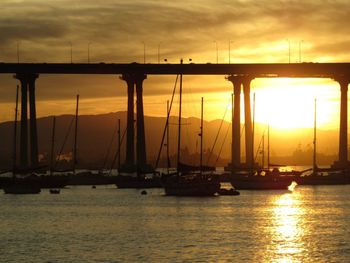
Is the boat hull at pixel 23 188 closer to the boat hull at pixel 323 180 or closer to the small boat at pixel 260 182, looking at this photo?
the small boat at pixel 260 182

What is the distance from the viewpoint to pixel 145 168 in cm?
12412

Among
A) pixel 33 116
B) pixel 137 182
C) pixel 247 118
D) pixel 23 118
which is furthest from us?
pixel 247 118

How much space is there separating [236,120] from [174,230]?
260 ft

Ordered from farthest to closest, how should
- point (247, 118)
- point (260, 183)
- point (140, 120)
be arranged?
point (247, 118)
point (140, 120)
point (260, 183)

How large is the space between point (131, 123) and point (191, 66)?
33.5ft

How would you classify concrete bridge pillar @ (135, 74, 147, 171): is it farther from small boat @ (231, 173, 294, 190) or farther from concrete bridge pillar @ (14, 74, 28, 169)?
small boat @ (231, 173, 294, 190)

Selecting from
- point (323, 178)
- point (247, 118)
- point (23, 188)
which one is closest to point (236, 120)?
point (247, 118)

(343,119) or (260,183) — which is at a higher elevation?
(343,119)

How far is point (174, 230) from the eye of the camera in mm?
55719

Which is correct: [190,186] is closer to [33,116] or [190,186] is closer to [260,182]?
[260,182]

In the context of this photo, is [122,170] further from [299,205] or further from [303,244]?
[303,244]

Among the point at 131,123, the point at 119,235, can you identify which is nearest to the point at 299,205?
the point at 119,235

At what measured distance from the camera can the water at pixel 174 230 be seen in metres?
44.4

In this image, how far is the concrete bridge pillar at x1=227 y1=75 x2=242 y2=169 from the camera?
5118 inches
